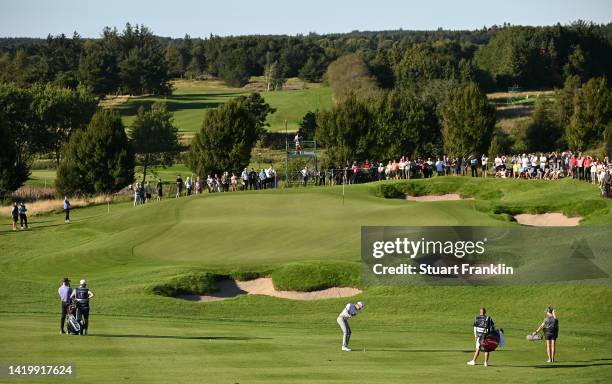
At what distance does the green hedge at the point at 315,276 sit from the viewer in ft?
143

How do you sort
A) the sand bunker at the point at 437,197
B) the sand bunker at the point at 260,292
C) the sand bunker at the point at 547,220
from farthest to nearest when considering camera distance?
the sand bunker at the point at 437,197 < the sand bunker at the point at 547,220 < the sand bunker at the point at 260,292

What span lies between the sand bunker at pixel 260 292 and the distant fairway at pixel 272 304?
90cm

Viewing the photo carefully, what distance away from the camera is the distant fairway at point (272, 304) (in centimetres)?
2747

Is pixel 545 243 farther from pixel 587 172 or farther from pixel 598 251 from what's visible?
pixel 587 172

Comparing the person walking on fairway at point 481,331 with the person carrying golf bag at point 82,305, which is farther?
the person carrying golf bag at point 82,305

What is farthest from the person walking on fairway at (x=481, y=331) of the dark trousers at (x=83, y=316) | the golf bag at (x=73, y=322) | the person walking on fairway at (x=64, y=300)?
the person walking on fairway at (x=64, y=300)

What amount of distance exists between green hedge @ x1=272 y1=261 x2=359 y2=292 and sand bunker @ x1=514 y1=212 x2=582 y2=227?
14.8 m

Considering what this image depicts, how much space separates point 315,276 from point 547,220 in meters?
17.6

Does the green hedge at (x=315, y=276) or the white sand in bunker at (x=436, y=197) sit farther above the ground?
the white sand in bunker at (x=436, y=197)

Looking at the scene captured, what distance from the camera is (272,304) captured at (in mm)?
42469

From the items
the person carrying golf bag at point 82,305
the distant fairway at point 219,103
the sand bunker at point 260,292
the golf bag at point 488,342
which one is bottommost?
the sand bunker at point 260,292

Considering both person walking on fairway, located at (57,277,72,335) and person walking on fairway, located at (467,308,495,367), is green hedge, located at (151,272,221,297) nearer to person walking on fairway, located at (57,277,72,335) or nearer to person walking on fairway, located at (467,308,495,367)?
person walking on fairway, located at (57,277,72,335)

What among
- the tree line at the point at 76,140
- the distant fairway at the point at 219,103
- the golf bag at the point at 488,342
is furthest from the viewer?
the distant fairway at the point at 219,103

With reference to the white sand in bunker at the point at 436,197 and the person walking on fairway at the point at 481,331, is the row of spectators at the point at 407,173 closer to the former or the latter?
the white sand in bunker at the point at 436,197
